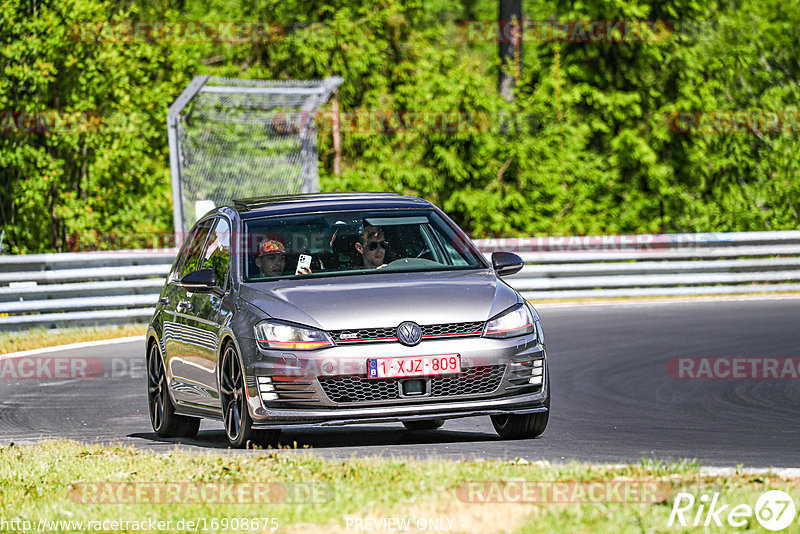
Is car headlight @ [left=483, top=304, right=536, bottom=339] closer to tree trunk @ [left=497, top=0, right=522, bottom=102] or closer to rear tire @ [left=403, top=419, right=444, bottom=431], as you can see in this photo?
rear tire @ [left=403, top=419, right=444, bottom=431]

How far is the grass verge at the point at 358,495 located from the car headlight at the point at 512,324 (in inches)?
50.4

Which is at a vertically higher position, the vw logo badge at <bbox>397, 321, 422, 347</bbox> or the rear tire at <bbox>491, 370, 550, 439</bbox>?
the vw logo badge at <bbox>397, 321, 422, 347</bbox>

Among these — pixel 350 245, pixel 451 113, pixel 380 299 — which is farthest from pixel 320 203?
pixel 451 113

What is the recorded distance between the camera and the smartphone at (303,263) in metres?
9.78

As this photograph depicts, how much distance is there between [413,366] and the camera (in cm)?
884

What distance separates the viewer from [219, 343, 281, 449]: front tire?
9.14 metres

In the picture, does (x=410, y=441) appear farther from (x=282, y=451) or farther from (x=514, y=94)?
(x=514, y=94)

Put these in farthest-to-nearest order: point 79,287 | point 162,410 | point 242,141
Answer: point 242,141
point 79,287
point 162,410

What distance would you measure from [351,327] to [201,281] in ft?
4.53

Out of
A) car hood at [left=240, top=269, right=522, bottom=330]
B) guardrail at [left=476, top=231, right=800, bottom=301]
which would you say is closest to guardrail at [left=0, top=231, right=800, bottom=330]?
guardrail at [left=476, top=231, right=800, bottom=301]

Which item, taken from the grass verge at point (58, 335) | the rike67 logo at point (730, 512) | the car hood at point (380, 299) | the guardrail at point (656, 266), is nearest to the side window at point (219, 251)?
the car hood at point (380, 299)

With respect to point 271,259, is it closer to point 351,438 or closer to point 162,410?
point 351,438

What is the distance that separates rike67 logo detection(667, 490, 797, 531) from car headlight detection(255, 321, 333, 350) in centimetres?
279

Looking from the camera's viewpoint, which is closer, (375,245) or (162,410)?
(375,245)
